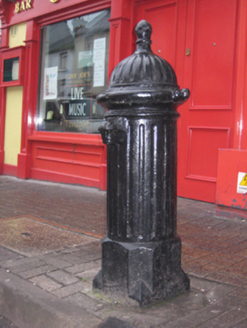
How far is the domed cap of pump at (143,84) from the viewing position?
2205mm

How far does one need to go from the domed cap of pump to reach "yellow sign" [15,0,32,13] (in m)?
6.79

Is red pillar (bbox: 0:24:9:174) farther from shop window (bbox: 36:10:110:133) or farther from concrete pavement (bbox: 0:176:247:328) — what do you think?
concrete pavement (bbox: 0:176:247:328)

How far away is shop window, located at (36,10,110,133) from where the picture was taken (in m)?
7.03

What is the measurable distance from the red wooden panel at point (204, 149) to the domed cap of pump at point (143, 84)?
312 centimetres

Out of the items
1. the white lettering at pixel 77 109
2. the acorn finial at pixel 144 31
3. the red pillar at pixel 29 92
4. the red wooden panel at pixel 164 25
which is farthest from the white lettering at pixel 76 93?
the acorn finial at pixel 144 31

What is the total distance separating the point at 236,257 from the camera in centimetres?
324

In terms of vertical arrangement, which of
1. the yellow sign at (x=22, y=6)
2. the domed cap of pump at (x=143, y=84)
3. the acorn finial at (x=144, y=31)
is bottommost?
the domed cap of pump at (x=143, y=84)

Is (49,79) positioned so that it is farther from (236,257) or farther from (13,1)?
(236,257)

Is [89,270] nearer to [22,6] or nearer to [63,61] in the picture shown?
[63,61]

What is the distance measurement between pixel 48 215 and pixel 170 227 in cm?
280

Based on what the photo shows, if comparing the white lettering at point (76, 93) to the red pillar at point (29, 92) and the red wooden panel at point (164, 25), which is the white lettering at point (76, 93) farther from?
the red wooden panel at point (164, 25)

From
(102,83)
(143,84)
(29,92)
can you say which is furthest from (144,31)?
(29,92)

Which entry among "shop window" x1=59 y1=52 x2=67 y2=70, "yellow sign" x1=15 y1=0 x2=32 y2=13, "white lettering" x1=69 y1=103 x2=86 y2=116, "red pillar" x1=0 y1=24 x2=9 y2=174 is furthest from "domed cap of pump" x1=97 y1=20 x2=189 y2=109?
"red pillar" x1=0 y1=24 x2=9 y2=174

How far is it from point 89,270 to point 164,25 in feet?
14.5
